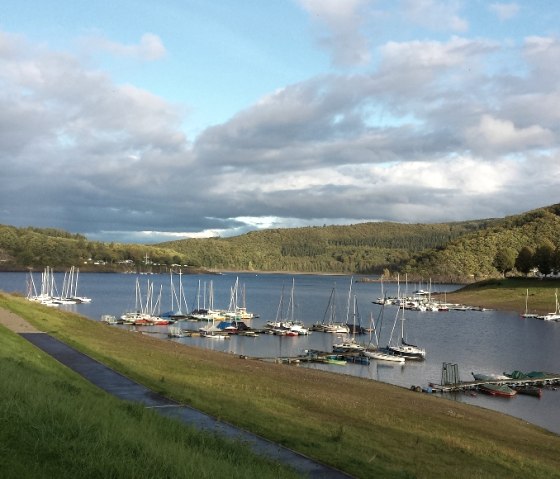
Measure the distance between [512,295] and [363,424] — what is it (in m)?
144

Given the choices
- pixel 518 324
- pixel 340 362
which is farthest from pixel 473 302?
pixel 340 362

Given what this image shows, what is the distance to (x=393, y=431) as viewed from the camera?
24344 millimetres

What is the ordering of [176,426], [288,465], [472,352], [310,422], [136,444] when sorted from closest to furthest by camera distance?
[136,444] < [288,465] < [176,426] < [310,422] < [472,352]

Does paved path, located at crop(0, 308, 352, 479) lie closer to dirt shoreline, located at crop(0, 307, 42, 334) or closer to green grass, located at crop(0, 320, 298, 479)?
green grass, located at crop(0, 320, 298, 479)

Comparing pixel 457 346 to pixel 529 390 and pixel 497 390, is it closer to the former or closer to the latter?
pixel 529 390

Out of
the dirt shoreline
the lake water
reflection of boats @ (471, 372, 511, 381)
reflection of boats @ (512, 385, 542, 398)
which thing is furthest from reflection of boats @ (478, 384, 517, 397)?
the dirt shoreline

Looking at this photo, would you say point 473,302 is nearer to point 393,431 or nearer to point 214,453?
point 393,431

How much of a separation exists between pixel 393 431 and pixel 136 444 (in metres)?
15.5

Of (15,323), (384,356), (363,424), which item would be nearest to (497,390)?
(384,356)

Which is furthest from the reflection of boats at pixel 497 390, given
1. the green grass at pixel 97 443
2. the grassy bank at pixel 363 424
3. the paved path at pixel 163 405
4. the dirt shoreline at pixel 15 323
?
the green grass at pixel 97 443

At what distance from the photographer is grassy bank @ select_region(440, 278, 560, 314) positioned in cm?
14350

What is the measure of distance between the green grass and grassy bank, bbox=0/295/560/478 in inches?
154

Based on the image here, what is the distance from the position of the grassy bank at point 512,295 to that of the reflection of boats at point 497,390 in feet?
311

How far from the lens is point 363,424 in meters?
24.6
